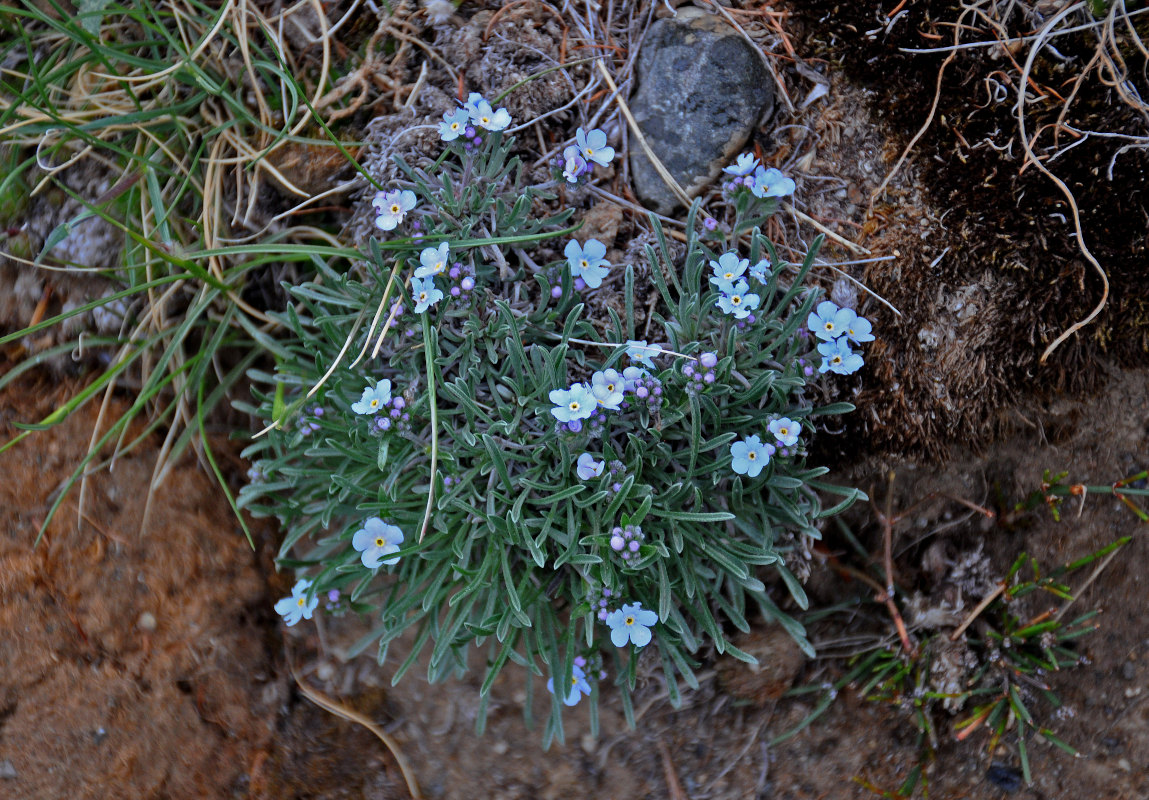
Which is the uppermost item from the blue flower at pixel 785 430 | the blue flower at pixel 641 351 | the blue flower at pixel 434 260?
the blue flower at pixel 434 260

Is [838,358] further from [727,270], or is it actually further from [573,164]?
[573,164]

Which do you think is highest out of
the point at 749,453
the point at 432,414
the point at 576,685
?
the point at 432,414

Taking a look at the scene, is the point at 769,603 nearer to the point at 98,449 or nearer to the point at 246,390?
the point at 246,390

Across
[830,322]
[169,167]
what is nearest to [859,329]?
[830,322]

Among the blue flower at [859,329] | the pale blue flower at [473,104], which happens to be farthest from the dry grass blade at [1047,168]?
the pale blue flower at [473,104]

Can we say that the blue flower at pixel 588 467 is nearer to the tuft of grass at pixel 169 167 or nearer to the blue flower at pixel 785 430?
the blue flower at pixel 785 430

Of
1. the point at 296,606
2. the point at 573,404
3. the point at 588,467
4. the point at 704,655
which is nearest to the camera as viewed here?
the point at 573,404
